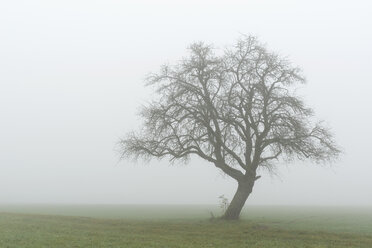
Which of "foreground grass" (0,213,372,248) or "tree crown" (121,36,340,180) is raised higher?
"tree crown" (121,36,340,180)

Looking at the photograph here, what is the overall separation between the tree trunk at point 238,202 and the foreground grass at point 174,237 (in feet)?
14.4

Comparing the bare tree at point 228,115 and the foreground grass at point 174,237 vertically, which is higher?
the bare tree at point 228,115

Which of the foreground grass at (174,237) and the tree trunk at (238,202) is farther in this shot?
the tree trunk at (238,202)

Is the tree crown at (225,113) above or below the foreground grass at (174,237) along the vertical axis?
above

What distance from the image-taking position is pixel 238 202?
107 ft

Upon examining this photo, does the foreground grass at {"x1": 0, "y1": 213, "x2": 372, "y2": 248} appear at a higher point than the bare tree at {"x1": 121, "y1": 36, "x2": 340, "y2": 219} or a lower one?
lower

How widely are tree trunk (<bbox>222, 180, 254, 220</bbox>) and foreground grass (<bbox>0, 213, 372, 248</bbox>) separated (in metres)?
4.39

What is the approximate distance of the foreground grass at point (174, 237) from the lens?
770 inches

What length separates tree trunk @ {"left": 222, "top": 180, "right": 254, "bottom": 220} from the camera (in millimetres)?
32562

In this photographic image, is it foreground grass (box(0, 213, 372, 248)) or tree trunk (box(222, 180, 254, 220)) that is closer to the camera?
foreground grass (box(0, 213, 372, 248))

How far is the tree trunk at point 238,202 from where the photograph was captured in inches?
1282

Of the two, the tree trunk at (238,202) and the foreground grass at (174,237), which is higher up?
the tree trunk at (238,202)

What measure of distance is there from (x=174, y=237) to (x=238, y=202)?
37.4 feet

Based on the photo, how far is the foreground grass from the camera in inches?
770
